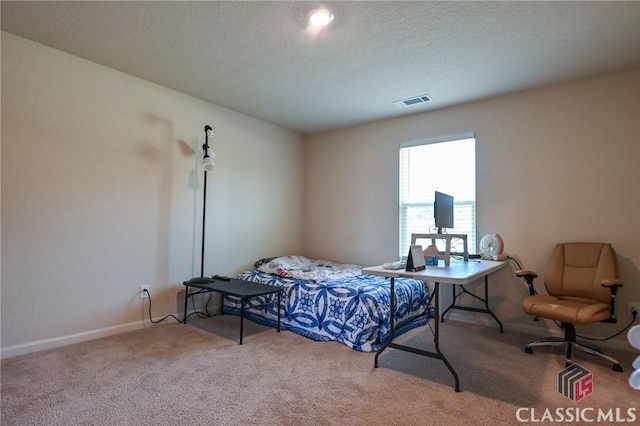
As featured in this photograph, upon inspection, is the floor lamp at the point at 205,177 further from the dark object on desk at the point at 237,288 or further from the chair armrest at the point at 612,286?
the chair armrest at the point at 612,286

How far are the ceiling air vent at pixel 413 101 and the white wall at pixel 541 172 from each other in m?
0.35

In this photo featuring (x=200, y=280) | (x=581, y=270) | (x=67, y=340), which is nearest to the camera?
(x=67, y=340)

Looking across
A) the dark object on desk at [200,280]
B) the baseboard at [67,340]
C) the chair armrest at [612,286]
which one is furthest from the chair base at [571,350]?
the baseboard at [67,340]

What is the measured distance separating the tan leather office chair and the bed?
1008mm

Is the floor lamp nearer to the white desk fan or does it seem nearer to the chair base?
the white desk fan

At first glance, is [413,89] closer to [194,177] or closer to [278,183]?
[278,183]

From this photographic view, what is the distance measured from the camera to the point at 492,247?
136 inches

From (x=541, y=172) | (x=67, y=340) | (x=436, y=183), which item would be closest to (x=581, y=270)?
(x=541, y=172)

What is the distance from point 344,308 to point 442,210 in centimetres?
129

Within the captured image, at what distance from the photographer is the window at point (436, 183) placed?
3.86 metres

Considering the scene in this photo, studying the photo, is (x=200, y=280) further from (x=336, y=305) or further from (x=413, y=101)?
(x=413, y=101)

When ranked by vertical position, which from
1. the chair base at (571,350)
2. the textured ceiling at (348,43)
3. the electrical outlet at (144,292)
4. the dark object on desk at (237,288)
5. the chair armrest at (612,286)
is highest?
the textured ceiling at (348,43)

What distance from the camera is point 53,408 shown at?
194cm

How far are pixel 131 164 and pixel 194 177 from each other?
682 millimetres
